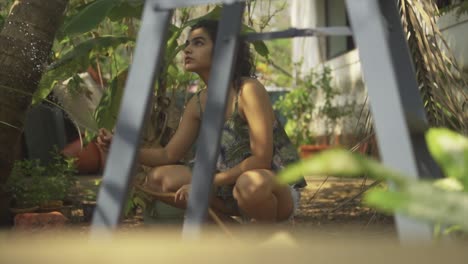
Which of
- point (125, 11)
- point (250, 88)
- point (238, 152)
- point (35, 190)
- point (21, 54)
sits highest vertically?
point (125, 11)

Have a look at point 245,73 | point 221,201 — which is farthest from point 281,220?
point 245,73

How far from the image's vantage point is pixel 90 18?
3.95 meters

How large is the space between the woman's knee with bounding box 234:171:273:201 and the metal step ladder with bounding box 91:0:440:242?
1.22 m

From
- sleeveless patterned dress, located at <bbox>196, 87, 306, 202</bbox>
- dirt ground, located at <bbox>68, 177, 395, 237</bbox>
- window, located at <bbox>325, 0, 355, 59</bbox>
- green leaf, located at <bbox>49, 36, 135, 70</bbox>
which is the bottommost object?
dirt ground, located at <bbox>68, 177, 395, 237</bbox>

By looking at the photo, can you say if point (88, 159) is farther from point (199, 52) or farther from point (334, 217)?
point (199, 52)

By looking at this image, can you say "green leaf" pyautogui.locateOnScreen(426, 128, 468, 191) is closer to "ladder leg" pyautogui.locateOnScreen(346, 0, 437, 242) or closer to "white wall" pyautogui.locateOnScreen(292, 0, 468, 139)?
"ladder leg" pyautogui.locateOnScreen(346, 0, 437, 242)

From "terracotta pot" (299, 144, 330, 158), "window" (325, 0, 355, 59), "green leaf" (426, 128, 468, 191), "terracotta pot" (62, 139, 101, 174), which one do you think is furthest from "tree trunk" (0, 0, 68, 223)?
"window" (325, 0, 355, 59)

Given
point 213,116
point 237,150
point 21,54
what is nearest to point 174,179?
point 237,150

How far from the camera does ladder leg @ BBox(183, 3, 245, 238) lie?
1.80 metres

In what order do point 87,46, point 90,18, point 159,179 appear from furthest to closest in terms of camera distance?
point 87,46 < point 90,18 < point 159,179

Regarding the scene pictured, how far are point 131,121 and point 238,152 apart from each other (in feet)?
5.65

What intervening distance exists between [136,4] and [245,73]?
1.08 metres

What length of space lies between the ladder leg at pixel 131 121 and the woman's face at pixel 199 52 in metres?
1.55

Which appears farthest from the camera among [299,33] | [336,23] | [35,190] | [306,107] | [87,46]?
[306,107]
